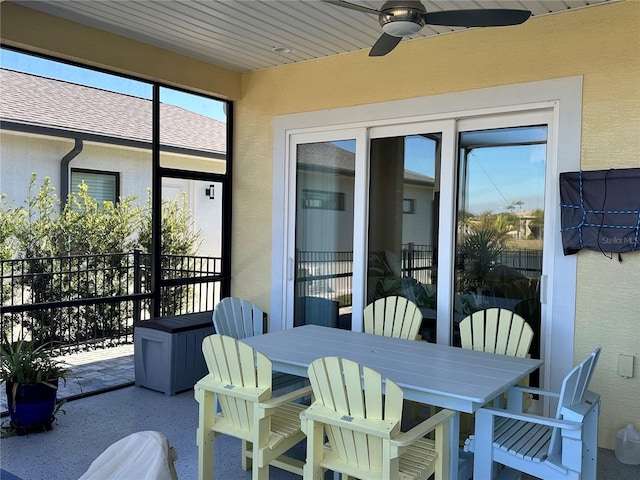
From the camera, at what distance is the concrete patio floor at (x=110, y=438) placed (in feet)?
10.2

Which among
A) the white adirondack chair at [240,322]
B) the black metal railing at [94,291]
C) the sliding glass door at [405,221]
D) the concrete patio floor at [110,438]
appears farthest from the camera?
the black metal railing at [94,291]

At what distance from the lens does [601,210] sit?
3451 mm

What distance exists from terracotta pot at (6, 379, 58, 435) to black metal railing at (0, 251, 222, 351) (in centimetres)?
124

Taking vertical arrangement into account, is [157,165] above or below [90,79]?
below

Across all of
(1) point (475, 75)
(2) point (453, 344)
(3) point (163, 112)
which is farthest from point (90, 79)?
(2) point (453, 344)

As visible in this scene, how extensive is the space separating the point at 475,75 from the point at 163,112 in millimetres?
2776

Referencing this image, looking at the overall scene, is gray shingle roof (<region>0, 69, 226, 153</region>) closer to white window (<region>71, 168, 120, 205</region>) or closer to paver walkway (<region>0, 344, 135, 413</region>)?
white window (<region>71, 168, 120, 205</region>)

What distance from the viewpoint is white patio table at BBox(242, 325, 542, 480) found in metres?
2.49

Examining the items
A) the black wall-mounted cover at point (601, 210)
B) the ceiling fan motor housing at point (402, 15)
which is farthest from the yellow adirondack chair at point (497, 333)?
the ceiling fan motor housing at point (402, 15)

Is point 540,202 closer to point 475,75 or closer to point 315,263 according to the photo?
point 475,75

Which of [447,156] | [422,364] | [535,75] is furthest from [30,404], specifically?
[535,75]

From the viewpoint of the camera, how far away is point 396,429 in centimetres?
217

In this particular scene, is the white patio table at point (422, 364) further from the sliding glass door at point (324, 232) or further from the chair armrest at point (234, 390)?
the sliding glass door at point (324, 232)

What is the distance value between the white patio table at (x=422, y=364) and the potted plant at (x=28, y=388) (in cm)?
145
